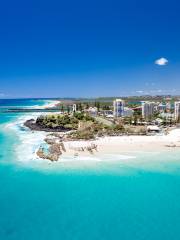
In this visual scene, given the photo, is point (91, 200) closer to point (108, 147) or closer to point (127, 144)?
point (108, 147)

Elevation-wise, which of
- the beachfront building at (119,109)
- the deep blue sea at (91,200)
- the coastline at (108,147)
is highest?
the beachfront building at (119,109)

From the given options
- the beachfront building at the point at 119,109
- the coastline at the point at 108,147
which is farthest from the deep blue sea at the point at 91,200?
the beachfront building at the point at 119,109

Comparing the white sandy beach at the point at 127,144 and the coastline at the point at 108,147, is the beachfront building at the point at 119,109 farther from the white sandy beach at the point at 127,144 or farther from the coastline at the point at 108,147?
the white sandy beach at the point at 127,144

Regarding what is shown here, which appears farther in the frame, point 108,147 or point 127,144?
point 127,144

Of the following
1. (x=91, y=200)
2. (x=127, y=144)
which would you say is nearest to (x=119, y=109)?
(x=127, y=144)

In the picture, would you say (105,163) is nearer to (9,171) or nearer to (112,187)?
(112,187)

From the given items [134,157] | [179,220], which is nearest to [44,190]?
[179,220]

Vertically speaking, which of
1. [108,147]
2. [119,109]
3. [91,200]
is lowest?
[91,200]

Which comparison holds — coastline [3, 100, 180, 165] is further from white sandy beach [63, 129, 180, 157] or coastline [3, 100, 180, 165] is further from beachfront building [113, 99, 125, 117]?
beachfront building [113, 99, 125, 117]
